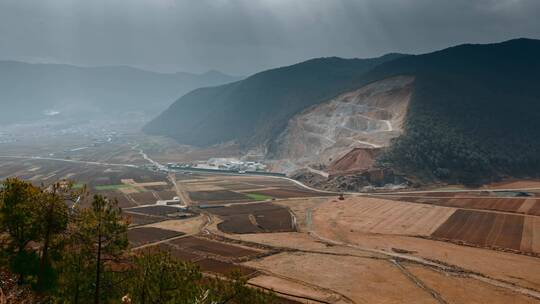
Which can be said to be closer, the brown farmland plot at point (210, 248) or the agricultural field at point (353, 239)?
the agricultural field at point (353, 239)

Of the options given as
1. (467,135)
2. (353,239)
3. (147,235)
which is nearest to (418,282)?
(353,239)

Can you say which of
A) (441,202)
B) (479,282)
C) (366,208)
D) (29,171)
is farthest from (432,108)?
(29,171)

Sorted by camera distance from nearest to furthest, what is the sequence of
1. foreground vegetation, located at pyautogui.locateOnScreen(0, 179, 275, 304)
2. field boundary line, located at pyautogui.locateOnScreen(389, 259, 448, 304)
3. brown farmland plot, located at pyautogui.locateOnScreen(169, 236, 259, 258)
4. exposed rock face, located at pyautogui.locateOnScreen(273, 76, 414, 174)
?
foreground vegetation, located at pyautogui.locateOnScreen(0, 179, 275, 304)
field boundary line, located at pyautogui.locateOnScreen(389, 259, 448, 304)
brown farmland plot, located at pyautogui.locateOnScreen(169, 236, 259, 258)
exposed rock face, located at pyautogui.locateOnScreen(273, 76, 414, 174)

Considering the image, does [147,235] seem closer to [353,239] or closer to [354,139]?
[353,239]

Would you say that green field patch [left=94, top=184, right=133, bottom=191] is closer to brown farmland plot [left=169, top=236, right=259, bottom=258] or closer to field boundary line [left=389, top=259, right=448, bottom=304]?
brown farmland plot [left=169, top=236, right=259, bottom=258]

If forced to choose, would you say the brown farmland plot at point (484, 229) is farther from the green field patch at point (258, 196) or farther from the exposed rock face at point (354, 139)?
the exposed rock face at point (354, 139)

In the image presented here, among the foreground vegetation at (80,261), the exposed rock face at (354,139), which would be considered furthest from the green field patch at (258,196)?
the foreground vegetation at (80,261)

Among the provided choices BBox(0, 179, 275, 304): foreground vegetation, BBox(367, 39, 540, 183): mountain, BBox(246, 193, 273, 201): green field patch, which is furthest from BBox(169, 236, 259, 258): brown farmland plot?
BBox(367, 39, 540, 183): mountain

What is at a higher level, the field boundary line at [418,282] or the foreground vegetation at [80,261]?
the foreground vegetation at [80,261]

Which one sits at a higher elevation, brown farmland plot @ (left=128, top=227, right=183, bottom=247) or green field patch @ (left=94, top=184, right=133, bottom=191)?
green field patch @ (left=94, top=184, right=133, bottom=191)

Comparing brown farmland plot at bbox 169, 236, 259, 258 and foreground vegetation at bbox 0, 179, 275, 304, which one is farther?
brown farmland plot at bbox 169, 236, 259, 258
